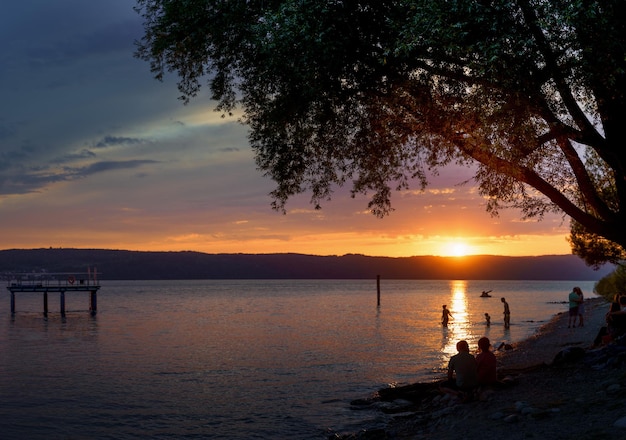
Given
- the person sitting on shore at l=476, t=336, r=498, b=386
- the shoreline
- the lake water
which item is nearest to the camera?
the shoreline

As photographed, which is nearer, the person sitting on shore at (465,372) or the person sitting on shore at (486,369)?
the person sitting on shore at (465,372)

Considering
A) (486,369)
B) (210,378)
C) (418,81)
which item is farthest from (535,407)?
(210,378)

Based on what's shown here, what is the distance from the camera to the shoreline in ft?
38.9

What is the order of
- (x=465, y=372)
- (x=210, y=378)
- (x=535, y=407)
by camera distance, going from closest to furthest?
(x=535, y=407) < (x=465, y=372) < (x=210, y=378)

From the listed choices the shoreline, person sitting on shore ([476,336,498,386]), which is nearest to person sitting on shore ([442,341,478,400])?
the shoreline

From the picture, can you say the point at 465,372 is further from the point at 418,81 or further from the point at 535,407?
the point at 418,81

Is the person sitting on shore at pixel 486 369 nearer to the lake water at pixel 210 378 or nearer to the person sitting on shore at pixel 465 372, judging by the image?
the person sitting on shore at pixel 465 372

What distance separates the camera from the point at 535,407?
1360 centimetres

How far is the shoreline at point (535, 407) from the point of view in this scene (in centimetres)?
1187

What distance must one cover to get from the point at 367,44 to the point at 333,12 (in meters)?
1.30

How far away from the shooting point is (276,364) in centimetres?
3759

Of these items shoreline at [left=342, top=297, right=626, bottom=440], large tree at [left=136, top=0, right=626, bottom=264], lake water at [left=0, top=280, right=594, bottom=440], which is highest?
large tree at [left=136, top=0, right=626, bottom=264]

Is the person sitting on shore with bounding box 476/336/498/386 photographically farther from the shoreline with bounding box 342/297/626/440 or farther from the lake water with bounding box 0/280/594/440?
the lake water with bounding box 0/280/594/440

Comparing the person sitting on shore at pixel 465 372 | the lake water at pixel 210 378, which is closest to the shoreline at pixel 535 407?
the person sitting on shore at pixel 465 372
